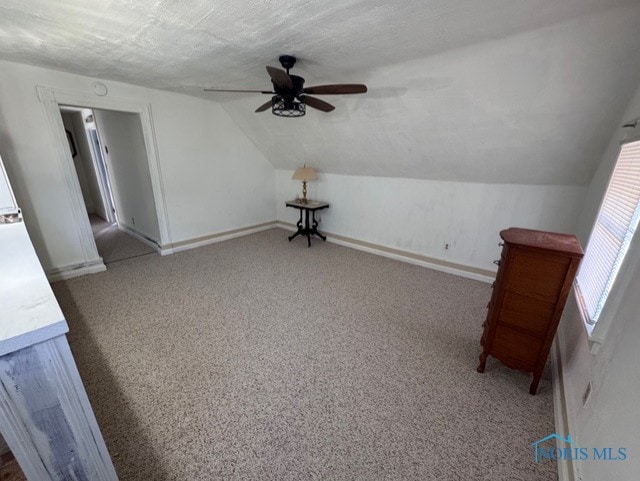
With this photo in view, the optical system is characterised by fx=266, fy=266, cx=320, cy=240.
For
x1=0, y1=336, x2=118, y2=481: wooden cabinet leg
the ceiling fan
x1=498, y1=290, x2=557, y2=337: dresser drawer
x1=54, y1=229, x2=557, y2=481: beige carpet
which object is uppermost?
the ceiling fan

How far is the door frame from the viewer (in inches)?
111

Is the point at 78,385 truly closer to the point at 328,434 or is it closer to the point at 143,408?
the point at 143,408

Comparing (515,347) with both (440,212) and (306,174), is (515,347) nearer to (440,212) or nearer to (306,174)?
(440,212)

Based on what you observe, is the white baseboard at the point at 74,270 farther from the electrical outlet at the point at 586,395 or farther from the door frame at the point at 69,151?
the electrical outlet at the point at 586,395

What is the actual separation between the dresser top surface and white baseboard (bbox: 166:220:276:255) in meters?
4.05

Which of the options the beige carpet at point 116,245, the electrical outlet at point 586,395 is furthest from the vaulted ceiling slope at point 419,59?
the beige carpet at point 116,245

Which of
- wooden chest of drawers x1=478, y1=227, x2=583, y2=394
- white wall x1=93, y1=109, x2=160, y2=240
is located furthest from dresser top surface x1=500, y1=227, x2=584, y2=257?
white wall x1=93, y1=109, x2=160, y2=240

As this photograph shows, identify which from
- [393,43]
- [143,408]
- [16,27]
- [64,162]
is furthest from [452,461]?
[64,162]

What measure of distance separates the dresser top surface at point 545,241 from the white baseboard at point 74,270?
14.2ft

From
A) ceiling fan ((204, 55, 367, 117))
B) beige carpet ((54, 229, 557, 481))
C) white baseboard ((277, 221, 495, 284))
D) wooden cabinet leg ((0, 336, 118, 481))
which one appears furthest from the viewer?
white baseboard ((277, 221, 495, 284))

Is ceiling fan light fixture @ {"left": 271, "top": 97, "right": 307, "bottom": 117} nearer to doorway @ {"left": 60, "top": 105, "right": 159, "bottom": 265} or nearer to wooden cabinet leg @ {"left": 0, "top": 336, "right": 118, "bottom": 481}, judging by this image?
wooden cabinet leg @ {"left": 0, "top": 336, "right": 118, "bottom": 481}

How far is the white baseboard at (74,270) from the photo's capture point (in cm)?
308

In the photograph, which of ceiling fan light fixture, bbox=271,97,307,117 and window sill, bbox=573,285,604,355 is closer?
window sill, bbox=573,285,604,355

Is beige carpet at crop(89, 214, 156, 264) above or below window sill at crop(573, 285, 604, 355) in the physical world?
below
